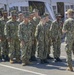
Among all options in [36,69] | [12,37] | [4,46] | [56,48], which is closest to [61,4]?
[4,46]

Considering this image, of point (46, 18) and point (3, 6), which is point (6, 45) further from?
point (3, 6)

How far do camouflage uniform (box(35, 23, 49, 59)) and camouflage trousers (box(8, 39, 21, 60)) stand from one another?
3.17ft

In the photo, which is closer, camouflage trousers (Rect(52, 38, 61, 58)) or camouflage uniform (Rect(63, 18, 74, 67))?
camouflage uniform (Rect(63, 18, 74, 67))

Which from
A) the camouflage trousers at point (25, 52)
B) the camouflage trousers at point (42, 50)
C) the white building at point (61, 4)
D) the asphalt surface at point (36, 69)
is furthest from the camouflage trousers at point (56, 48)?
the white building at point (61, 4)

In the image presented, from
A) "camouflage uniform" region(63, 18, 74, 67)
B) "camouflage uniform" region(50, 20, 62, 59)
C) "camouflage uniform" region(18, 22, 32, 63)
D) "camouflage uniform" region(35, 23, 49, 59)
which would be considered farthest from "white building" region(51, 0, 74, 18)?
"camouflage uniform" region(63, 18, 74, 67)

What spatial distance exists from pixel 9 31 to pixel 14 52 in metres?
0.86

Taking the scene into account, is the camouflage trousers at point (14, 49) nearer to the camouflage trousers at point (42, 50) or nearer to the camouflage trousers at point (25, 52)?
the camouflage trousers at point (25, 52)

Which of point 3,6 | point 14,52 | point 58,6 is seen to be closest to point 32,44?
point 14,52

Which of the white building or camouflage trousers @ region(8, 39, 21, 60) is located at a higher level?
the white building

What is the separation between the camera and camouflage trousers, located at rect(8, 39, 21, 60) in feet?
41.9

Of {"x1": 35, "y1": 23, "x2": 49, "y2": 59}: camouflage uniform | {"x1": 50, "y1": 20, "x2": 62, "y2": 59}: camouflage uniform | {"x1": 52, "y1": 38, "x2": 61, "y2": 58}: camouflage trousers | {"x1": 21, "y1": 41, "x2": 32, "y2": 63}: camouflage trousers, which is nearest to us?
{"x1": 21, "y1": 41, "x2": 32, "y2": 63}: camouflage trousers

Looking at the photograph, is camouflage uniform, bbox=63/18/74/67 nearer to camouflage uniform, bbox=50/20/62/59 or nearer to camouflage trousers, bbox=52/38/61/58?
camouflage uniform, bbox=50/20/62/59

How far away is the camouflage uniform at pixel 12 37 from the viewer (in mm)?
12680

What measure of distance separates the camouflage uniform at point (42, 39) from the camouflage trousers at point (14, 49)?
0.97 meters
